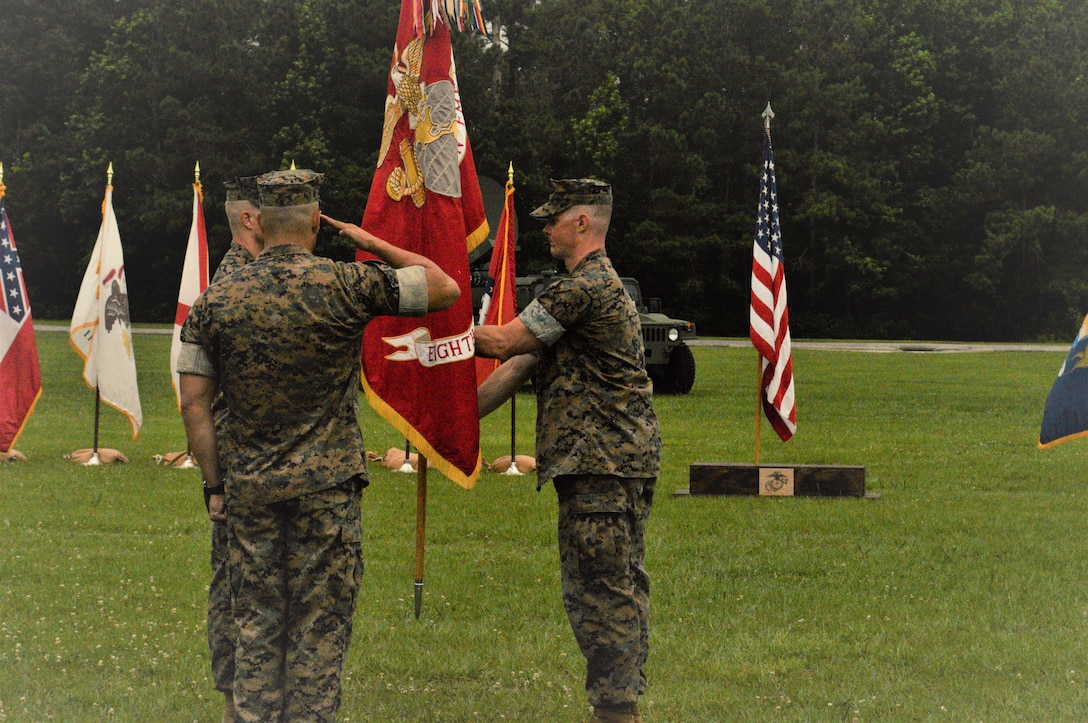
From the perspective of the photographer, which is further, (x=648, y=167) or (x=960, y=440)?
(x=648, y=167)

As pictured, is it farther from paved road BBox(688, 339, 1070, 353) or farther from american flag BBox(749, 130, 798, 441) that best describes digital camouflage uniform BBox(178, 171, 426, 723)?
paved road BBox(688, 339, 1070, 353)

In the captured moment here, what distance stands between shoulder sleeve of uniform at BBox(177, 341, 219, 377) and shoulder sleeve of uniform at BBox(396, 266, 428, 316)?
72 cm

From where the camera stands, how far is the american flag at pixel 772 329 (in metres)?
12.3

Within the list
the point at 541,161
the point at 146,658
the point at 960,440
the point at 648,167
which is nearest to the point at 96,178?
the point at 541,161

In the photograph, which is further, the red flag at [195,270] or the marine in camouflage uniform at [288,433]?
the red flag at [195,270]

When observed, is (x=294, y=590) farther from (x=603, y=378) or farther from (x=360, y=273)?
(x=603, y=378)

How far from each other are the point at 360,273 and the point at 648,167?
159 ft

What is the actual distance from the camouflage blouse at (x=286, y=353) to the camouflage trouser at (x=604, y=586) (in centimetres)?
114

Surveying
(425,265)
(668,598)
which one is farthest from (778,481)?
(425,265)

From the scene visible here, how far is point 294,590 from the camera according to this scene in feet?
15.3

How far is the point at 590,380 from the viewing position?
5516mm

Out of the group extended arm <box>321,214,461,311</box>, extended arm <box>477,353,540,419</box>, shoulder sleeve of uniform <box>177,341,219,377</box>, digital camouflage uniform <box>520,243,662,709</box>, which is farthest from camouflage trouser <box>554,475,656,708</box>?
shoulder sleeve of uniform <box>177,341,219,377</box>

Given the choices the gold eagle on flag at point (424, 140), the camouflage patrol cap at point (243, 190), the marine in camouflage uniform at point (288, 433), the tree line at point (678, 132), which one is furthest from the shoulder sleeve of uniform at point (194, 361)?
the tree line at point (678, 132)

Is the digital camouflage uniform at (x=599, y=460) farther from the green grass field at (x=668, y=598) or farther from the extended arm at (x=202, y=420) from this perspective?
the extended arm at (x=202, y=420)
